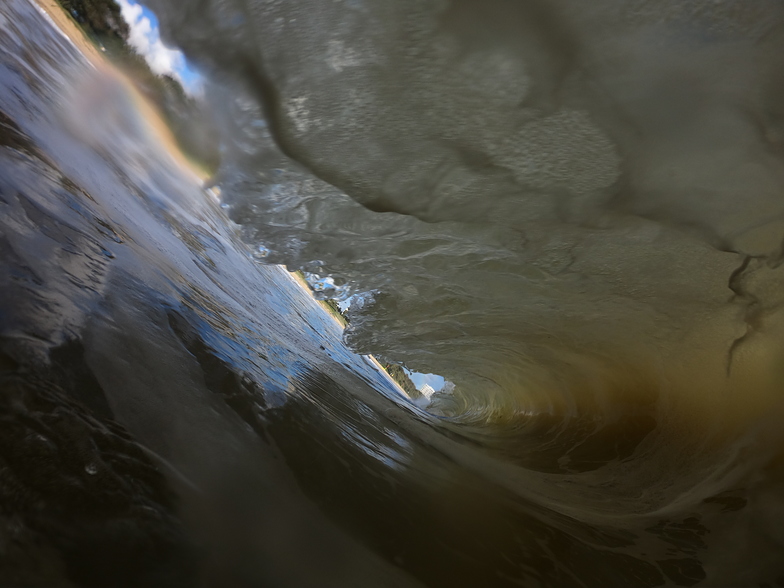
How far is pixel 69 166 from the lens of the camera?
89.8 inches

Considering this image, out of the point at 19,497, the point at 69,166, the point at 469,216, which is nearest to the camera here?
the point at 19,497

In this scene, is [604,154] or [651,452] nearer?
[604,154]

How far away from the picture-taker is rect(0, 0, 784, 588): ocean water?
2.84 ft

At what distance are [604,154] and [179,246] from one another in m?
2.45

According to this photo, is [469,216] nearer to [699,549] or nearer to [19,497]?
[699,549]

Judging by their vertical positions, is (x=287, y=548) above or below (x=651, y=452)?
below

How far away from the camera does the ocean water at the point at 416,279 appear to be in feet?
2.84

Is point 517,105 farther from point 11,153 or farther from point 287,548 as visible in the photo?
point 11,153

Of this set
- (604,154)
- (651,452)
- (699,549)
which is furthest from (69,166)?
(651,452)

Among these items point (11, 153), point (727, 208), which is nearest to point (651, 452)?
point (727, 208)

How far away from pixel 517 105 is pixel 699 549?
161 cm

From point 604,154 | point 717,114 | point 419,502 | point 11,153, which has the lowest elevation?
point 419,502

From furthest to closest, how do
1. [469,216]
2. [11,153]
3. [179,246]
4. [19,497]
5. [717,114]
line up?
[179,246]
[469,216]
[11,153]
[717,114]
[19,497]

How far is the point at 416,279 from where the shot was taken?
2771 mm
